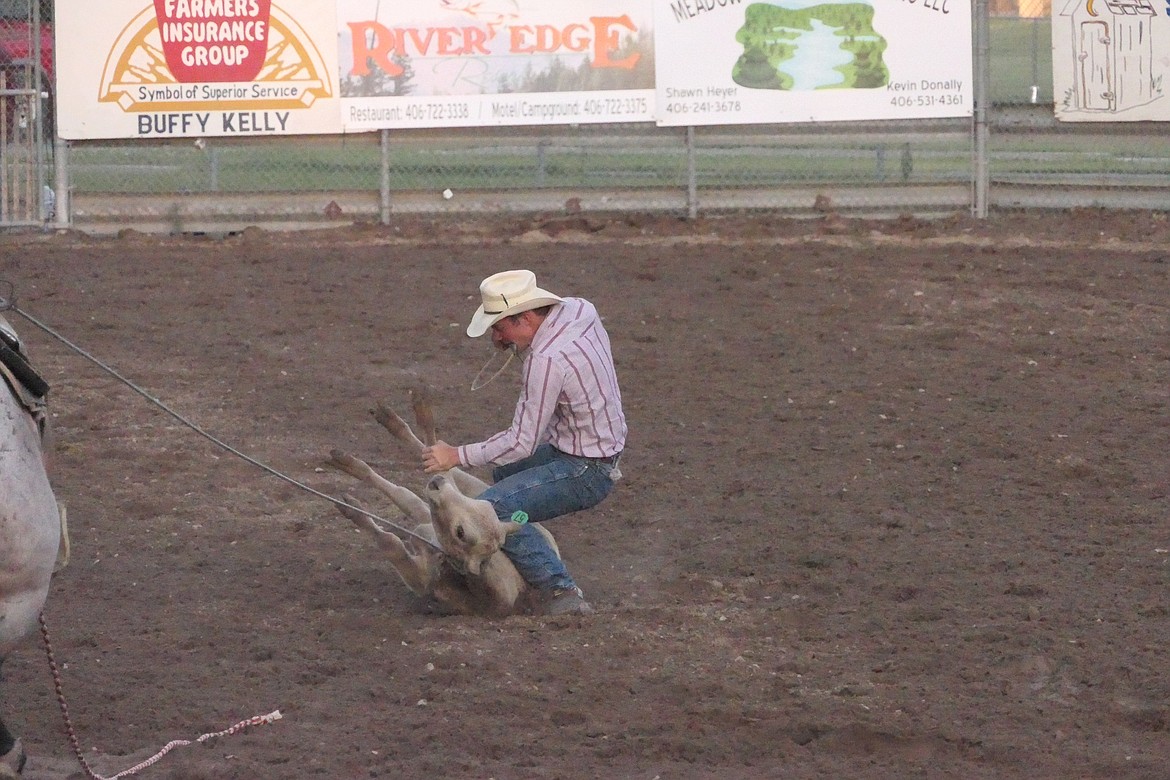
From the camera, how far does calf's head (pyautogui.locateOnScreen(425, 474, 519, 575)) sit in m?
5.47

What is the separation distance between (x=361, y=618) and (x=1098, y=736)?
271cm

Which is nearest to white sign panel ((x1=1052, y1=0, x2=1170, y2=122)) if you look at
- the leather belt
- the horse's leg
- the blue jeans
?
the leather belt

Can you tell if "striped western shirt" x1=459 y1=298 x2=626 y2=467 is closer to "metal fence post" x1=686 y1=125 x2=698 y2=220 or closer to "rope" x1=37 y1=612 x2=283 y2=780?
"rope" x1=37 y1=612 x2=283 y2=780

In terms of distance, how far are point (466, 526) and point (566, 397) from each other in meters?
0.63

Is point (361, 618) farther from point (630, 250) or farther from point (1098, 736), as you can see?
point (630, 250)

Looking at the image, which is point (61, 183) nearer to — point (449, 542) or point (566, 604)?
point (449, 542)

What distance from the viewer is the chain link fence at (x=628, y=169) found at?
13.9 m

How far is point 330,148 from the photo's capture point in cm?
1409

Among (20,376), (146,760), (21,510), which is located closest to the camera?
(21,510)

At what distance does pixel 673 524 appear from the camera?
690 cm

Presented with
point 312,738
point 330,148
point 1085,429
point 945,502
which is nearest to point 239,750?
point 312,738

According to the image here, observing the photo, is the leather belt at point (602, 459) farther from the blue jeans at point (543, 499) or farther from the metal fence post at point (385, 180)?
→ the metal fence post at point (385, 180)

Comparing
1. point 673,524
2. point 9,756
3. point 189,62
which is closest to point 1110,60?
point 189,62

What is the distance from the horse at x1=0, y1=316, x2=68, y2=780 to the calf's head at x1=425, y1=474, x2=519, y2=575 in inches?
71.3
